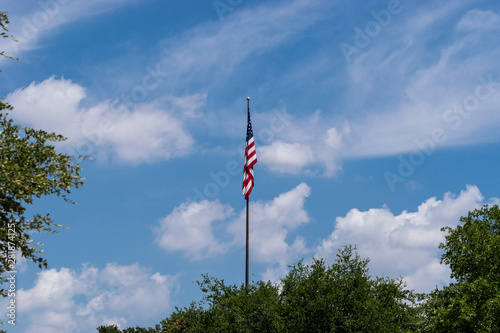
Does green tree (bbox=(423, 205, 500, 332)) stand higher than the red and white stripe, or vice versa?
the red and white stripe

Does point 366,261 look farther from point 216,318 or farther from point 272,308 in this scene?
point 216,318

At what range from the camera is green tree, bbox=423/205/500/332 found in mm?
28078

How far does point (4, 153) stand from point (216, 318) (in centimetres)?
2131

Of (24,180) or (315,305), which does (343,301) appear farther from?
(24,180)

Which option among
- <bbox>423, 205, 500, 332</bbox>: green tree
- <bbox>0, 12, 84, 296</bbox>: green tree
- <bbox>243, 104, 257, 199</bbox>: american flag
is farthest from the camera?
<bbox>243, 104, 257, 199</bbox>: american flag

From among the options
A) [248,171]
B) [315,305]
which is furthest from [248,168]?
[315,305]

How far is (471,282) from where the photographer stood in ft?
106

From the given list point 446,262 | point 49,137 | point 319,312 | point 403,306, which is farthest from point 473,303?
point 49,137

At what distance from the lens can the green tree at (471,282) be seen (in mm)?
28078

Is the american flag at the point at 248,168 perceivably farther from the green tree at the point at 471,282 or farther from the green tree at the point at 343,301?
the green tree at the point at 471,282

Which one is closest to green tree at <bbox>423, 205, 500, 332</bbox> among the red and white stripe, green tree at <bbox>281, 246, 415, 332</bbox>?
green tree at <bbox>281, 246, 415, 332</bbox>

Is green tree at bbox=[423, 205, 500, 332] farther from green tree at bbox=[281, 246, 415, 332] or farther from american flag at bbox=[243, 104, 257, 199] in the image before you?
american flag at bbox=[243, 104, 257, 199]

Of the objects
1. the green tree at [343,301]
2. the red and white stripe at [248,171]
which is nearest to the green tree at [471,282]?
the green tree at [343,301]

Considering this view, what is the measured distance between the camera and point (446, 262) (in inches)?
1575
